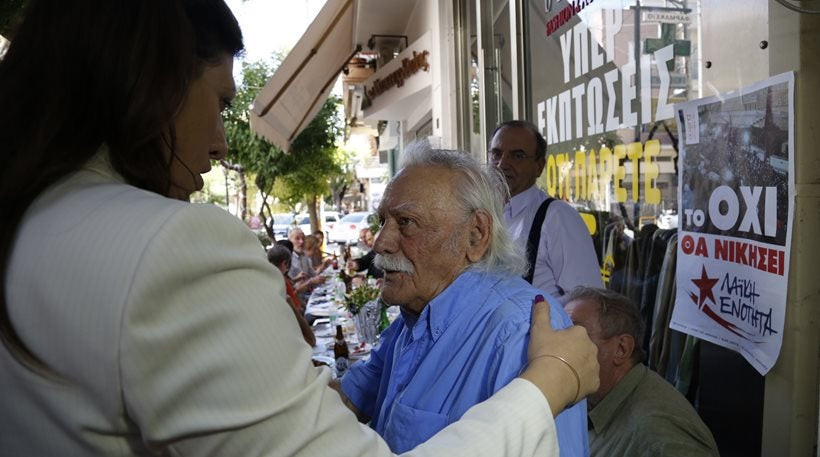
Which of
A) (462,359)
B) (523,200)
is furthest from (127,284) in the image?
(523,200)

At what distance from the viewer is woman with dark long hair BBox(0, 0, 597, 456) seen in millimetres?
762

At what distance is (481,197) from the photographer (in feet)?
5.93

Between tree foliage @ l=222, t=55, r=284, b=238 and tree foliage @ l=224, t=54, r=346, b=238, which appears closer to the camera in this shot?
tree foliage @ l=222, t=55, r=284, b=238

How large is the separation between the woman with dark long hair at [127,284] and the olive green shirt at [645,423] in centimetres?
136

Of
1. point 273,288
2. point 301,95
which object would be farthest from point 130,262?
point 301,95

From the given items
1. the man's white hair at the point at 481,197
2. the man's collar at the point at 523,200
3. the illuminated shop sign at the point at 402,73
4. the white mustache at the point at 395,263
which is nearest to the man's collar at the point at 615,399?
the man's white hair at the point at 481,197

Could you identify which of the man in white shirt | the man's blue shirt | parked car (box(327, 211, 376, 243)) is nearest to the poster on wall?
the man in white shirt

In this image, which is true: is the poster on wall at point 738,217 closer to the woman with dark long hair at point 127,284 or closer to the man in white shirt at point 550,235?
the man in white shirt at point 550,235

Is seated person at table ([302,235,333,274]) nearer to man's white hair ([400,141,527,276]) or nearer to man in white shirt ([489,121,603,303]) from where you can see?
man in white shirt ([489,121,603,303])

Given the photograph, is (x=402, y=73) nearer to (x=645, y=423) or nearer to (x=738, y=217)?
(x=738, y=217)

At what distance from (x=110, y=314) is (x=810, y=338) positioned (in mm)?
2166

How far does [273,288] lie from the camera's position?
2.85 feet

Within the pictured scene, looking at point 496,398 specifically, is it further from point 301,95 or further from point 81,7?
point 301,95

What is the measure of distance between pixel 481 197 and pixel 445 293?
0.30 meters
